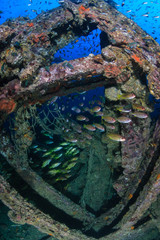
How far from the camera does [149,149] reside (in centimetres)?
418

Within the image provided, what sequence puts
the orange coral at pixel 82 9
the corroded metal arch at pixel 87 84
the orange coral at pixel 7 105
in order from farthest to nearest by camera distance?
1. the orange coral at pixel 82 9
2. the corroded metal arch at pixel 87 84
3. the orange coral at pixel 7 105

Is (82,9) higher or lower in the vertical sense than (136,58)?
higher

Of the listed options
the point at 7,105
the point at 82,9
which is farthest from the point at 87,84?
the point at 82,9

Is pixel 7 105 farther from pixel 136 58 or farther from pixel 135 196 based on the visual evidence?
pixel 135 196

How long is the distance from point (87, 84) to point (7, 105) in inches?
89.8

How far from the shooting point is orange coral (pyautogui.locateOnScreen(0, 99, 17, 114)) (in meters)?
3.10

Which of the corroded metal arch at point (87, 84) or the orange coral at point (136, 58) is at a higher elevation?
the orange coral at point (136, 58)

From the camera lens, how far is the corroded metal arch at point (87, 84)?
3369mm

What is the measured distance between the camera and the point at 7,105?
3170mm

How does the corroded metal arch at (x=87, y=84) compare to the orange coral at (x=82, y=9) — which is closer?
the corroded metal arch at (x=87, y=84)

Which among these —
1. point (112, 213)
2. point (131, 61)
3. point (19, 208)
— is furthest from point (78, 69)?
point (112, 213)

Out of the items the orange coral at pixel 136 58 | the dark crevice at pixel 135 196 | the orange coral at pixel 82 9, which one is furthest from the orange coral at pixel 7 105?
the orange coral at pixel 82 9

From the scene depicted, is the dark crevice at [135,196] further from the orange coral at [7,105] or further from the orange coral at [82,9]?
the orange coral at [82,9]

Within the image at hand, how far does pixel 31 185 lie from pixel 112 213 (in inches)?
114
